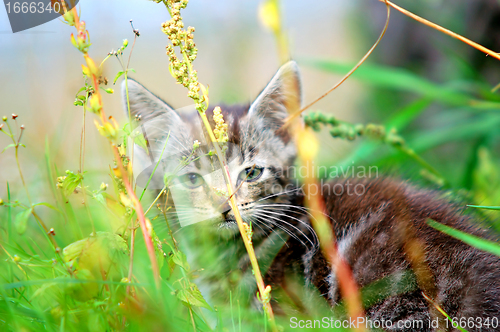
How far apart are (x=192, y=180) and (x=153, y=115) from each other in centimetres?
30

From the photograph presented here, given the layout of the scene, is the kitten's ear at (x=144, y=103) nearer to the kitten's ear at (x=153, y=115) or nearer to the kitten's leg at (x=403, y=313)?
the kitten's ear at (x=153, y=115)

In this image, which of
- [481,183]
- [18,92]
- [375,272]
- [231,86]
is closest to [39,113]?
[18,92]

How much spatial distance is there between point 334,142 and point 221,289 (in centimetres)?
170

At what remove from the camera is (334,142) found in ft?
8.70

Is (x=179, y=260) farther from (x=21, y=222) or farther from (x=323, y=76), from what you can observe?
(x=323, y=76)

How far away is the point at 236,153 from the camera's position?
1347 mm

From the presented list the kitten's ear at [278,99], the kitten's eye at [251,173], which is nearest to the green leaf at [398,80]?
the kitten's ear at [278,99]

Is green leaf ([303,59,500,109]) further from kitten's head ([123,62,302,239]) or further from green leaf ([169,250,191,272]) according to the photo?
green leaf ([169,250,191,272])

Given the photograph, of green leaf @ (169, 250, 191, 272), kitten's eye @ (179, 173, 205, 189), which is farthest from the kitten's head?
green leaf @ (169, 250, 191, 272)

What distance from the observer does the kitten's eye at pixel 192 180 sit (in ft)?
4.31

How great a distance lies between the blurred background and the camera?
150 centimetres

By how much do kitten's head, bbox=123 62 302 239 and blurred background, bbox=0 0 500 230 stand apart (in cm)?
13

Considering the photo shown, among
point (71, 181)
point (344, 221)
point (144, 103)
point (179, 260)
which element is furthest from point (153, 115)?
point (344, 221)

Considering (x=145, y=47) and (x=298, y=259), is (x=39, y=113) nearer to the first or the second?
(x=145, y=47)
